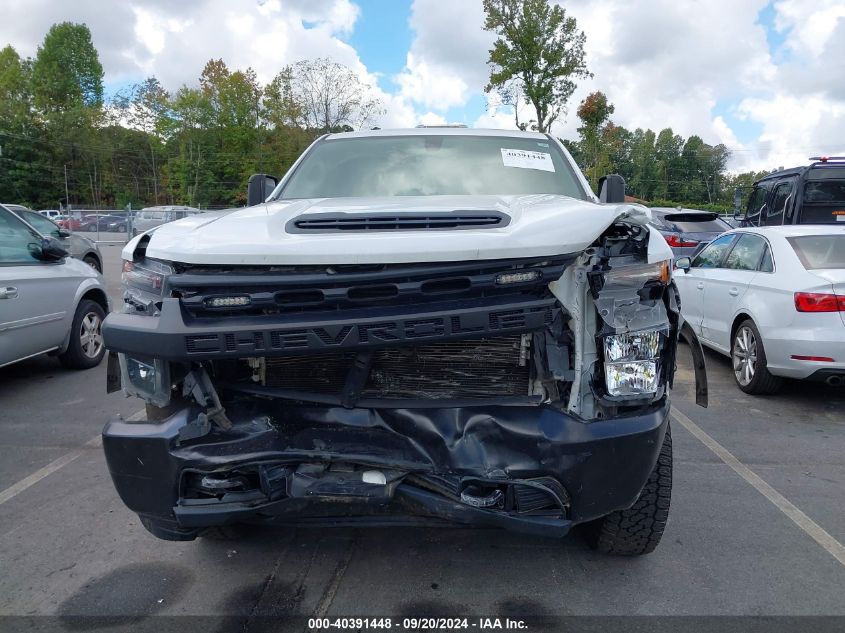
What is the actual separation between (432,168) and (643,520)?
90.4 inches

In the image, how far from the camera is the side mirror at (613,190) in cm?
404

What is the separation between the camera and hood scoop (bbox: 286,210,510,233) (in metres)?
2.38

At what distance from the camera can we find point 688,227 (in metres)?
13.3

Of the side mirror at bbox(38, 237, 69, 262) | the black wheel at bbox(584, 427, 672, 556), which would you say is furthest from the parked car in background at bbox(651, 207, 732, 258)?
the black wheel at bbox(584, 427, 672, 556)

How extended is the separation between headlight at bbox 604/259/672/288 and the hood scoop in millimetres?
430

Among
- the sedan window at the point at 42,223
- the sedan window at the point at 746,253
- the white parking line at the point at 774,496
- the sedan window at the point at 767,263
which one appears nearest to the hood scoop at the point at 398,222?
the white parking line at the point at 774,496

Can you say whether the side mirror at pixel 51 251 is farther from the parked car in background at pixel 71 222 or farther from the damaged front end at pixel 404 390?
the parked car in background at pixel 71 222

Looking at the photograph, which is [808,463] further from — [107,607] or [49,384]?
[49,384]

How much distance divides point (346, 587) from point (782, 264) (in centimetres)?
480

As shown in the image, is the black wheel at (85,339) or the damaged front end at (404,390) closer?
the damaged front end at (404,390)

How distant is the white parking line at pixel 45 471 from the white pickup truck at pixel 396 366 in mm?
1721

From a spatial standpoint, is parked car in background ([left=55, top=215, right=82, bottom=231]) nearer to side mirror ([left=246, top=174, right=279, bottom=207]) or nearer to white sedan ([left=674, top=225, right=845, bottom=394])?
side mirror ([left=246, top=174, right=279, bottom=207])

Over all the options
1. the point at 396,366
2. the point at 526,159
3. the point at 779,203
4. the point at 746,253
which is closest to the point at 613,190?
the point at 526,159

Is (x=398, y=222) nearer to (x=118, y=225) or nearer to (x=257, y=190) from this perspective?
(x=257, y=190)
